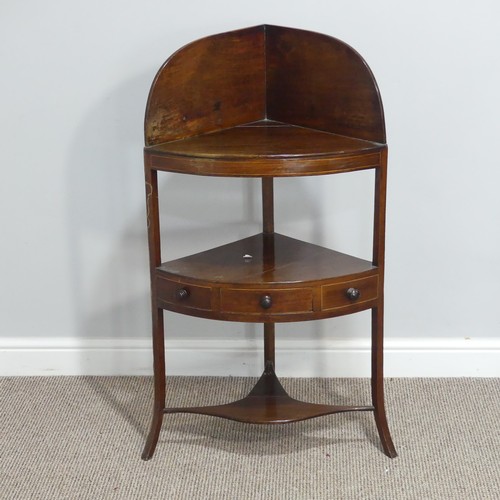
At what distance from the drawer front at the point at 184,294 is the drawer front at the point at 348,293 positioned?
25 centimetres

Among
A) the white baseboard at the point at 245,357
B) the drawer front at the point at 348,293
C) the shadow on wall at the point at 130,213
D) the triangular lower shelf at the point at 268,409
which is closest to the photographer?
the drawer front at the point at 348,293

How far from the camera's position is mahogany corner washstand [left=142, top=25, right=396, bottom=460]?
6.63ft

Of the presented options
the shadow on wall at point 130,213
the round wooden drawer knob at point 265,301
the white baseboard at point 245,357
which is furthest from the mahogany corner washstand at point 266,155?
the white baseboard at point 245,357

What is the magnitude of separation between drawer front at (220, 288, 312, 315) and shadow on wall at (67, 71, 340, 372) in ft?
1.73

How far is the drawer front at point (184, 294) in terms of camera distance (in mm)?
2076

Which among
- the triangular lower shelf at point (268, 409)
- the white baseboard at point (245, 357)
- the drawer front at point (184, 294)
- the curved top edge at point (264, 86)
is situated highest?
the curved top edge at point (264, 86)

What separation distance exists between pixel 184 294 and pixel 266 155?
0.38 m

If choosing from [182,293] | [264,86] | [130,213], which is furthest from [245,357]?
[264,86]

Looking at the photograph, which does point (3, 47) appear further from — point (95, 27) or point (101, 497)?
point (101, 497)

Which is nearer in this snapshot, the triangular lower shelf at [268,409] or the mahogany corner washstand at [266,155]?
the mahogany corner washstand at [266,155]

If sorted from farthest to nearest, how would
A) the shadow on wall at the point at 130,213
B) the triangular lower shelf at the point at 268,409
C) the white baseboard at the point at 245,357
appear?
the white baseboard at the point at 245,357 → the shadow on wall at the point at 130,213 → the triangular lower shelf at the point at 268,409

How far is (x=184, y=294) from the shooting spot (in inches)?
82.6

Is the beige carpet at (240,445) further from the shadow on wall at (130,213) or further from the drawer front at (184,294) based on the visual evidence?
the drawer front at (184,294)

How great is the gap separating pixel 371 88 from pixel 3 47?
101 centimetres
